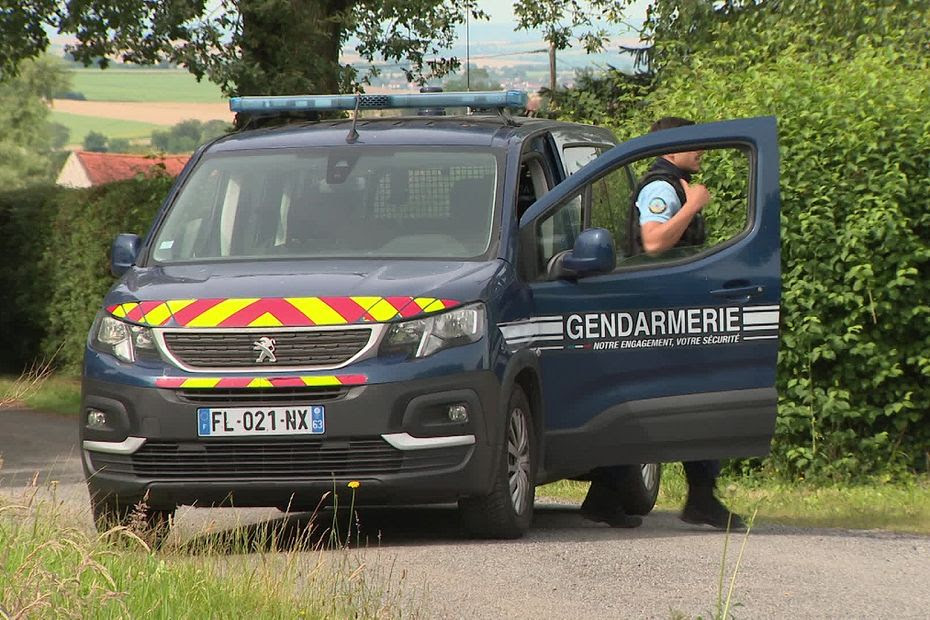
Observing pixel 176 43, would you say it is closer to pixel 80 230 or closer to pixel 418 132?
pixel 80 230

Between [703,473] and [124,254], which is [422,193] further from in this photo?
[703,473]

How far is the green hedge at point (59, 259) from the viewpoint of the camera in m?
22.2

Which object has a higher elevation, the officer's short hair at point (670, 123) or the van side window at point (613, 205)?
the officer's short hair at point (670, 123)

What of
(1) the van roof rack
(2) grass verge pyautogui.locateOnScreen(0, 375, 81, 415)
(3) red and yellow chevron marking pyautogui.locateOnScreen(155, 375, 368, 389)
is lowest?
(2) grass verge pyautogui.locateOnScreen(0, 375, 81, 415)

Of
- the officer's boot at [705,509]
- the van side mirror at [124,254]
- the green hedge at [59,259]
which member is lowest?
the green hedge at [59,259]

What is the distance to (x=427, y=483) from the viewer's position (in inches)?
292

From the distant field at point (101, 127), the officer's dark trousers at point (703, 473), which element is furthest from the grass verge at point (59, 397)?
the distant field at point (101, 127)

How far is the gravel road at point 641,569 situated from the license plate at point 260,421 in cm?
40

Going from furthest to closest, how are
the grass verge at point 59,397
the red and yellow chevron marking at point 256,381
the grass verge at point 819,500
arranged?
1. the grass verge at point 59,397
2. the grass verge at point 819,500
3. the red and yellow chevron marking at point 256,381

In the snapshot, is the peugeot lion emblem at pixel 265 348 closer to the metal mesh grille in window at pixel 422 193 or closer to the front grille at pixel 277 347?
the front grille at pixel 277 347

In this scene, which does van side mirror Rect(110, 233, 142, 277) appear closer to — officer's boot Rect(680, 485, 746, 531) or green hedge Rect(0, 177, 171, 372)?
officer's boot Rect(680, 485, 746, 531)

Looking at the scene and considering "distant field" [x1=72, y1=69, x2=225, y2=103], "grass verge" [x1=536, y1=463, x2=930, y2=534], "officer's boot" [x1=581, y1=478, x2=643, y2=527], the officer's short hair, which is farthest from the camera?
"distant field" [x1=72, y1=69, x2=225, y2=103]

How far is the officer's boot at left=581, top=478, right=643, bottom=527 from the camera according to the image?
9172mm

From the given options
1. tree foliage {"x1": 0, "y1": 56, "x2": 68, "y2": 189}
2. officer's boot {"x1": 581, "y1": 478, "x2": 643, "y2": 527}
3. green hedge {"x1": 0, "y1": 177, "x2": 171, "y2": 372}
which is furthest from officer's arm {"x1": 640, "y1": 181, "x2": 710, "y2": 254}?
tree foliage {"x1": 0, "y1": 56, "x2": 68, "y2": 189}
